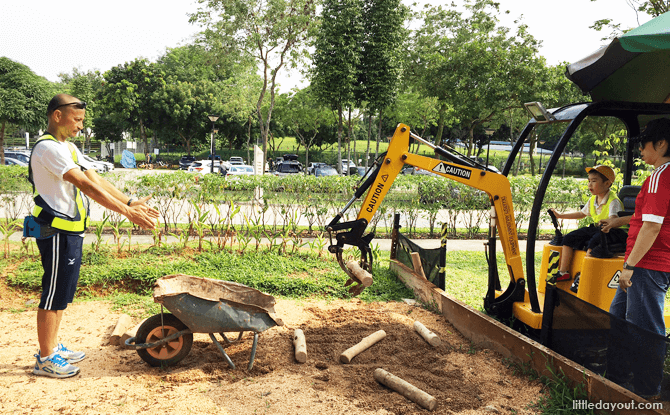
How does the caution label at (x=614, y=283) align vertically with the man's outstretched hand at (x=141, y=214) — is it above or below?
below

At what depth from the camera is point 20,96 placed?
28.5m

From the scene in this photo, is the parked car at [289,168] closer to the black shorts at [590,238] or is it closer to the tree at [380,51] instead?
the tree at [380,51]

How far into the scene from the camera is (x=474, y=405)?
3.15 meters

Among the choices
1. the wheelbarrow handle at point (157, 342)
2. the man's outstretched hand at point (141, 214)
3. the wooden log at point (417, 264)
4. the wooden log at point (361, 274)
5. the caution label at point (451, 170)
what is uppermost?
the caution label at point (451, 170)

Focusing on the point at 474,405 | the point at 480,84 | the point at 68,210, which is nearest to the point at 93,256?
the point at 68,210

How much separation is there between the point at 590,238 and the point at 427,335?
5.72ft

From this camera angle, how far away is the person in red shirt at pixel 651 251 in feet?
9.51

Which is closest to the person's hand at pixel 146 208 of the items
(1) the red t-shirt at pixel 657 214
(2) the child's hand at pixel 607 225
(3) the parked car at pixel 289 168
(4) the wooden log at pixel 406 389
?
(4) the wooden log at pixel 406 389

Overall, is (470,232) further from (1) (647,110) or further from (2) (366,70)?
(2) (366,70)

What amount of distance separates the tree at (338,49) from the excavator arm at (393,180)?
1408cm

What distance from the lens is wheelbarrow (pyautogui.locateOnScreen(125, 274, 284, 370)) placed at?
11.1ft

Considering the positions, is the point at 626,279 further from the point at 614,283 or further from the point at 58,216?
the point at 58,216

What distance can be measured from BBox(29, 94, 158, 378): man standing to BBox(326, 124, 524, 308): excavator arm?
1724 millimetres

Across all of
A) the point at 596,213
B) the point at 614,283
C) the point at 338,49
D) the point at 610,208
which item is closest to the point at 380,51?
the point at 338,49
